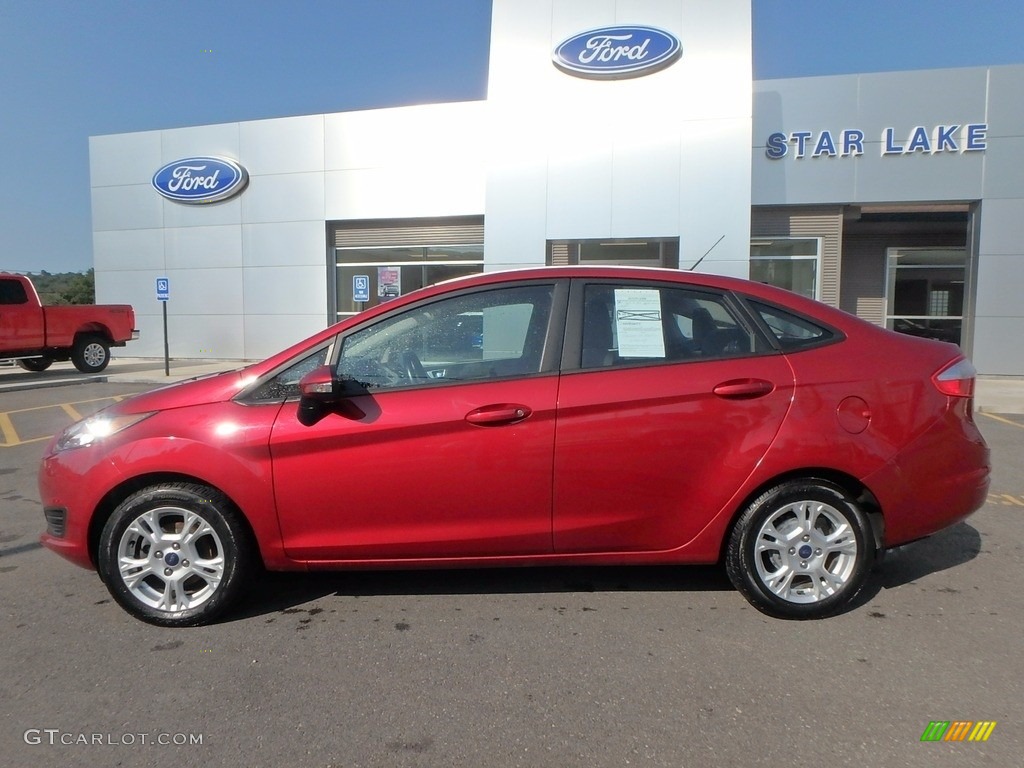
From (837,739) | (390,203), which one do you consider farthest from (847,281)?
(837,739)

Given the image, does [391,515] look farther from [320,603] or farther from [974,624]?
[974,624]

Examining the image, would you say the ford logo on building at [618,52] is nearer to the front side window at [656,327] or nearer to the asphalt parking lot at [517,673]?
the front side window at [656,327]

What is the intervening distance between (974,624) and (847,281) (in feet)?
52.2

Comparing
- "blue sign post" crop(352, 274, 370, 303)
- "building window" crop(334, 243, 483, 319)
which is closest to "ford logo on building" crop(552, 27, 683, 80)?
"building window" crop(334, 243, 483, 319)

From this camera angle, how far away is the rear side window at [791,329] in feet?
11.1

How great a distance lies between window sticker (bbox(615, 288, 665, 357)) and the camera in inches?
132

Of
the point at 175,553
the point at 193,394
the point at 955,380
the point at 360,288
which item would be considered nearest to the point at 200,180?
the point at 360,288

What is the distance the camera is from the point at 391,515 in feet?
10.6

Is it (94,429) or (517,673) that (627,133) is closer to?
(94,429)

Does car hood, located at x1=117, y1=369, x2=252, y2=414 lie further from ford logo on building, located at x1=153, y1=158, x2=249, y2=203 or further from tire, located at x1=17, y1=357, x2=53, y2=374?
ford logo on building, located at x1=153, y1=158, x2=249, y2=203

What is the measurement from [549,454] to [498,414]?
0.98 ft

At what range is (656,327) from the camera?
11.1ft

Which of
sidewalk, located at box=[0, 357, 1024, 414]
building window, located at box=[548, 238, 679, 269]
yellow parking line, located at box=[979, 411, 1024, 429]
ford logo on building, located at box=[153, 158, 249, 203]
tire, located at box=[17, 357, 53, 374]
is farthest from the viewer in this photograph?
ford logo on building, located at box=[153, 158, 249, 203]

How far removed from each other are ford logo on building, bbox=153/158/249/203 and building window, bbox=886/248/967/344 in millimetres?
16988
